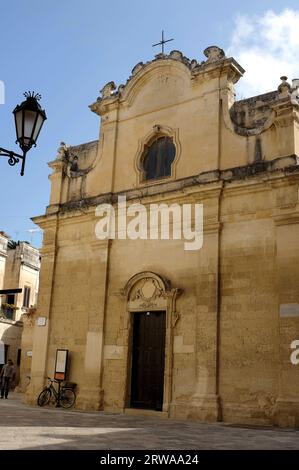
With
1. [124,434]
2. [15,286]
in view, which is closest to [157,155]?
[124,434]

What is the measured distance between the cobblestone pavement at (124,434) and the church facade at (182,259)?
1.37 meters

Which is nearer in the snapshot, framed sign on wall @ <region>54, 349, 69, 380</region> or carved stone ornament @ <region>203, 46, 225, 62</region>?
carved stone ornament @ <region>203, 46, 225, 62</region>

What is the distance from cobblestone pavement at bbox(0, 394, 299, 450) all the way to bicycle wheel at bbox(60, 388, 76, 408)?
2.57 meters

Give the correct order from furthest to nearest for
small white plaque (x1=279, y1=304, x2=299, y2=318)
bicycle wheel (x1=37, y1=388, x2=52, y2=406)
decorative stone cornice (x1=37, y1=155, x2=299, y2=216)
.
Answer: bicycle wheel (x1=37, y1=388, x2=52, y2=406), decorative stone cornice (x1=37, y1=155, x2=299, y2=216), small white plaque (x1=279, y1=304, x2=299, y2=318)

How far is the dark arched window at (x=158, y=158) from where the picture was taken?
15.8 meters

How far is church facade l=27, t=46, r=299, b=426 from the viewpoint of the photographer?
12.7 meters

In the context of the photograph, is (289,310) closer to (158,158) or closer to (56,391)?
(158,158)

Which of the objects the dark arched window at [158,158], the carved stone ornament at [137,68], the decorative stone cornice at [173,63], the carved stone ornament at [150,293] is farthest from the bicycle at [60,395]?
the carved stone ornament at [137,68]

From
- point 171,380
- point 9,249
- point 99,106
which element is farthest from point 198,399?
point 9,249

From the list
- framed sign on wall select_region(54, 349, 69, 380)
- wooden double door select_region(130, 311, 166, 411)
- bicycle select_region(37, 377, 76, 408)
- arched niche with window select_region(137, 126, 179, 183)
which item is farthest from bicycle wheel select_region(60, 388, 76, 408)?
arched niche with window select_region(137, 126, 179, 183)

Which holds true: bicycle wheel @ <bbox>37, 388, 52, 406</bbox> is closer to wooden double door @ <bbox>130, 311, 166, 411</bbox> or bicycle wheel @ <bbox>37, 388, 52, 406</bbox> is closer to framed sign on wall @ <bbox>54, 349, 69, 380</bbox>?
framed sign on wall @ <bbox>54, 349, 69, 380</bbox>

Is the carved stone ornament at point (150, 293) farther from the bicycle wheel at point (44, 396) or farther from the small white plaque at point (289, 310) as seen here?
the bicycle wheel at point (44, 396)

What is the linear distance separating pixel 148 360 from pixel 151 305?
1.44 metres

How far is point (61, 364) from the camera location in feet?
52.7
